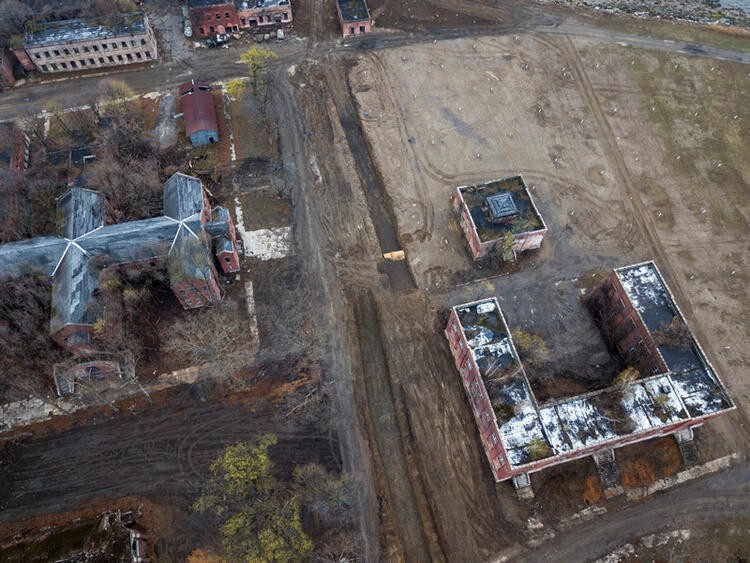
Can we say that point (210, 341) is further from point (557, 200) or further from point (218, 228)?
point (557, 200)

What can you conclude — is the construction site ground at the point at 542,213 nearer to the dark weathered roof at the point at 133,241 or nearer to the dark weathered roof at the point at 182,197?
the dark weathered roof at the point at 182,197

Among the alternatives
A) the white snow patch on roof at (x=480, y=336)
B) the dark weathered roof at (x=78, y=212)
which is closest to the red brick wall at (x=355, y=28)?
the dark weathered roof at (x=78, y=212)

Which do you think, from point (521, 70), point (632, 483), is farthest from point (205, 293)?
point (521, 70)

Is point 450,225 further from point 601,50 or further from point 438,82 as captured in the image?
point 601,50

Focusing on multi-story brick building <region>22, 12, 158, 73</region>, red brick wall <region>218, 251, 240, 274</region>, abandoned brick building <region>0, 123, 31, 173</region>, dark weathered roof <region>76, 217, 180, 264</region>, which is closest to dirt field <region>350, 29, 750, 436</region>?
red brick wall <region>218, 251, 240, 274</region>

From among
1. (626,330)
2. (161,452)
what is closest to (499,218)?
(626,330)
